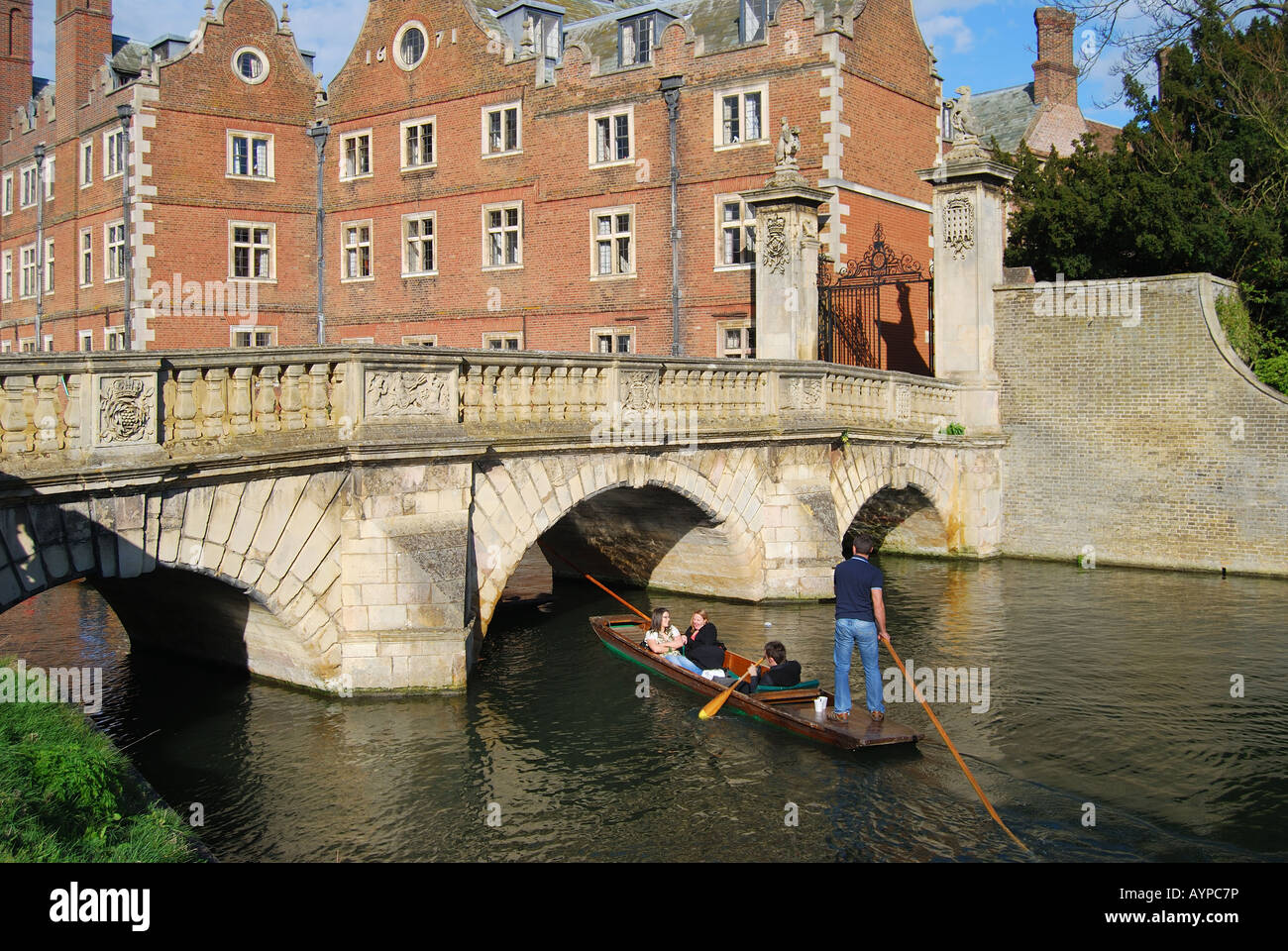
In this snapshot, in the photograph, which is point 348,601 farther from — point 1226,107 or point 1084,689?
point 1226,107

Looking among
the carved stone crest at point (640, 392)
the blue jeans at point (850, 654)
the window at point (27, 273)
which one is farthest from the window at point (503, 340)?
the blue jeans at point (850, 654)

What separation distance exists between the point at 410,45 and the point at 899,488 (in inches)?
804

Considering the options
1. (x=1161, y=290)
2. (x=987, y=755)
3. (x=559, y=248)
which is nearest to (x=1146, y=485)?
(x=1161, y=290)

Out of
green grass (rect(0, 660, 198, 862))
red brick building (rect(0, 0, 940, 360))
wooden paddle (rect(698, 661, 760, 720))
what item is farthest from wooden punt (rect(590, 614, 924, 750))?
red brick building (rect(0, 0, 940, 360))

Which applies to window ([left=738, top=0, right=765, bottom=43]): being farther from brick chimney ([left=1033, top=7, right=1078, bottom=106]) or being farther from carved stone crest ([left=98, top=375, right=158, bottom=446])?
carved stone crest ([left=98, top=375, right=158, bottom=446])

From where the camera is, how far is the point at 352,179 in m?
35.5

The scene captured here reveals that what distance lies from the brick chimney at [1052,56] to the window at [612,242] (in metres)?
21.5

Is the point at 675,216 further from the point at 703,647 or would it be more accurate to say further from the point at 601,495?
the point at 703,647

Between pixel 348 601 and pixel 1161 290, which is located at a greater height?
pixel 1161 290

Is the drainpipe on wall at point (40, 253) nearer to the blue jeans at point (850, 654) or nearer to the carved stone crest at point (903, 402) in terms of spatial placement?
the carved stone crest at point (903, 402)

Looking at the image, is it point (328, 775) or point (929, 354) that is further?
point (929, 354)

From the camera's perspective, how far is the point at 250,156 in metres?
35.7

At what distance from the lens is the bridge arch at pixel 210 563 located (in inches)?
402

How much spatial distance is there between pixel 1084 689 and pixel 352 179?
27547 millimetres
